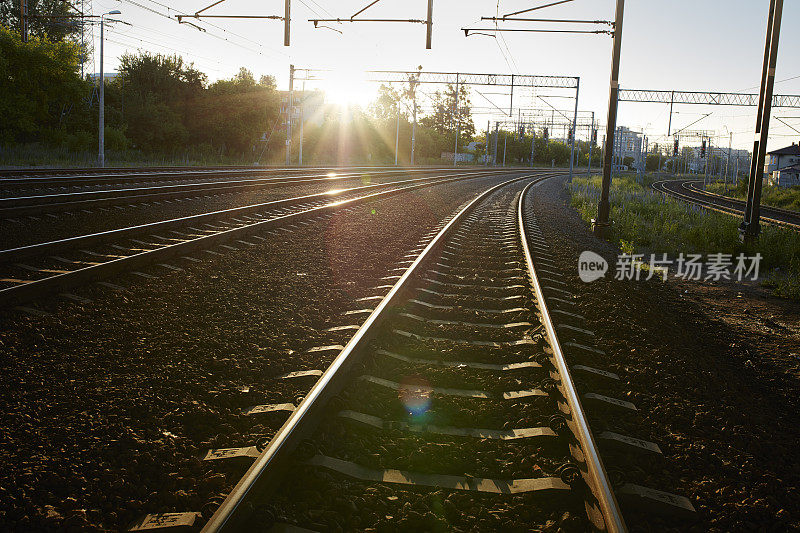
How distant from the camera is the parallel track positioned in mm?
2672

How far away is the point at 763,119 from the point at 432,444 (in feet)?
41.8

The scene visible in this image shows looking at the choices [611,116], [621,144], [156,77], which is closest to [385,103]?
[621,144]

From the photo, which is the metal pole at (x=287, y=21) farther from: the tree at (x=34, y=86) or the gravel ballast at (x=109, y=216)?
the tree at (x=34, y=86)

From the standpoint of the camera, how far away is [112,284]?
619 cm

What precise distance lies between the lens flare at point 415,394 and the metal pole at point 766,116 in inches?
438

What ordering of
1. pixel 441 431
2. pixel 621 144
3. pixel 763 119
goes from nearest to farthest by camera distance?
pixel 441 431
pixel 763 119
pixel 621 144

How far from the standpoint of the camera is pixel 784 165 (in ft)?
261

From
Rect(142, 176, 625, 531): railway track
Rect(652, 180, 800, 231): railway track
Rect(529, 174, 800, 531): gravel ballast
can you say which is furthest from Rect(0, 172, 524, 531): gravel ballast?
Rect(652, 180, 800, 231): railway track

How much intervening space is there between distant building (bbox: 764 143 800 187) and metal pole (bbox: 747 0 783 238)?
54.6 meters

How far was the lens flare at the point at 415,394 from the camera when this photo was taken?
3719 mm

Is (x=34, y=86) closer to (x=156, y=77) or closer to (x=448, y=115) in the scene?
(x=156, y=77)

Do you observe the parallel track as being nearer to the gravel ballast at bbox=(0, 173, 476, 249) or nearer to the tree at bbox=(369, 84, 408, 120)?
the gravel ballast at bbox=(0, 173, 476, 249)

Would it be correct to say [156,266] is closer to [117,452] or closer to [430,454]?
[117,452]

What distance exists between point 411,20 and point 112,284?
15.2 m
